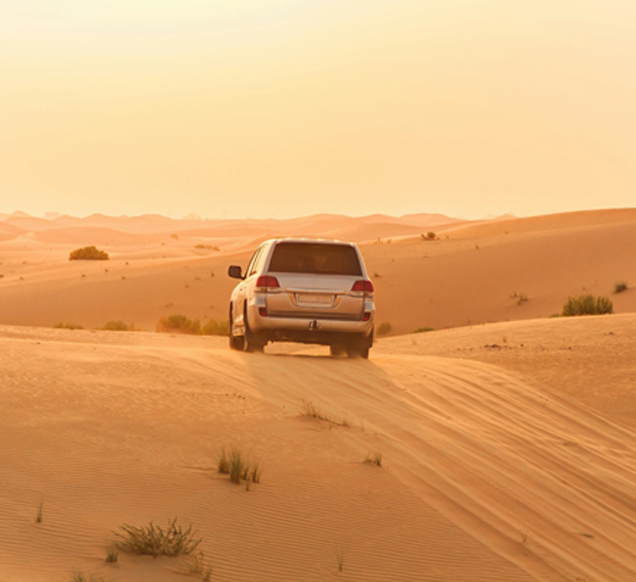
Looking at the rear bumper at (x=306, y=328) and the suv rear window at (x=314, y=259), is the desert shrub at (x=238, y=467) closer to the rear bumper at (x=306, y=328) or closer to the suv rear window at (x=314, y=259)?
the rear bumper at (x=306, y=328)

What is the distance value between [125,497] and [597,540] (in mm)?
3745

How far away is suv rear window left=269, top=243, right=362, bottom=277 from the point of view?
45.5 ft

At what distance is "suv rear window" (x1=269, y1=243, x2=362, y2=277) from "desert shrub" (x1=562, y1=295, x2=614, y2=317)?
49.8 ft

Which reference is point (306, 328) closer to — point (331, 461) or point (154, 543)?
point (331, 461)

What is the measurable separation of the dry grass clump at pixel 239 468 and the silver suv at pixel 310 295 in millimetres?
5977

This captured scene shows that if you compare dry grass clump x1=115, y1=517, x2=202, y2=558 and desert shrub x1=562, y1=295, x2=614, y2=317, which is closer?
dry grass clump x1=115, y1=517, x2=202, y2=558

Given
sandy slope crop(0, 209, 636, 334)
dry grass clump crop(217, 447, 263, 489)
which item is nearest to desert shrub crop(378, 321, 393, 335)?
sandy slope crop(0, 209, 636, 334)

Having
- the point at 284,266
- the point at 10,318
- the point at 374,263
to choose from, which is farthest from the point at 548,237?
the point at 284,266

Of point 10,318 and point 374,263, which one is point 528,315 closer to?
point 374,263

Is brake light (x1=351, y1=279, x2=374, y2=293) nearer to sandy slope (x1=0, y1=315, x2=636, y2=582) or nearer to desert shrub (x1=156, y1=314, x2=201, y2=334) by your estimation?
sandy slope (x1=0, y1=315, x2=636, y2=582)

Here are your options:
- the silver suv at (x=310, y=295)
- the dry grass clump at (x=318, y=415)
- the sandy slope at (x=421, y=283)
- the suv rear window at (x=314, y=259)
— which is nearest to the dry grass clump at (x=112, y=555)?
the dry grass clump at (x=318, y=415)

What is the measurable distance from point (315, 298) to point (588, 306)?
15.8 meters

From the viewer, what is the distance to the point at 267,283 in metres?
13.6

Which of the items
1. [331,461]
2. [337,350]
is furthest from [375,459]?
[337,350]
